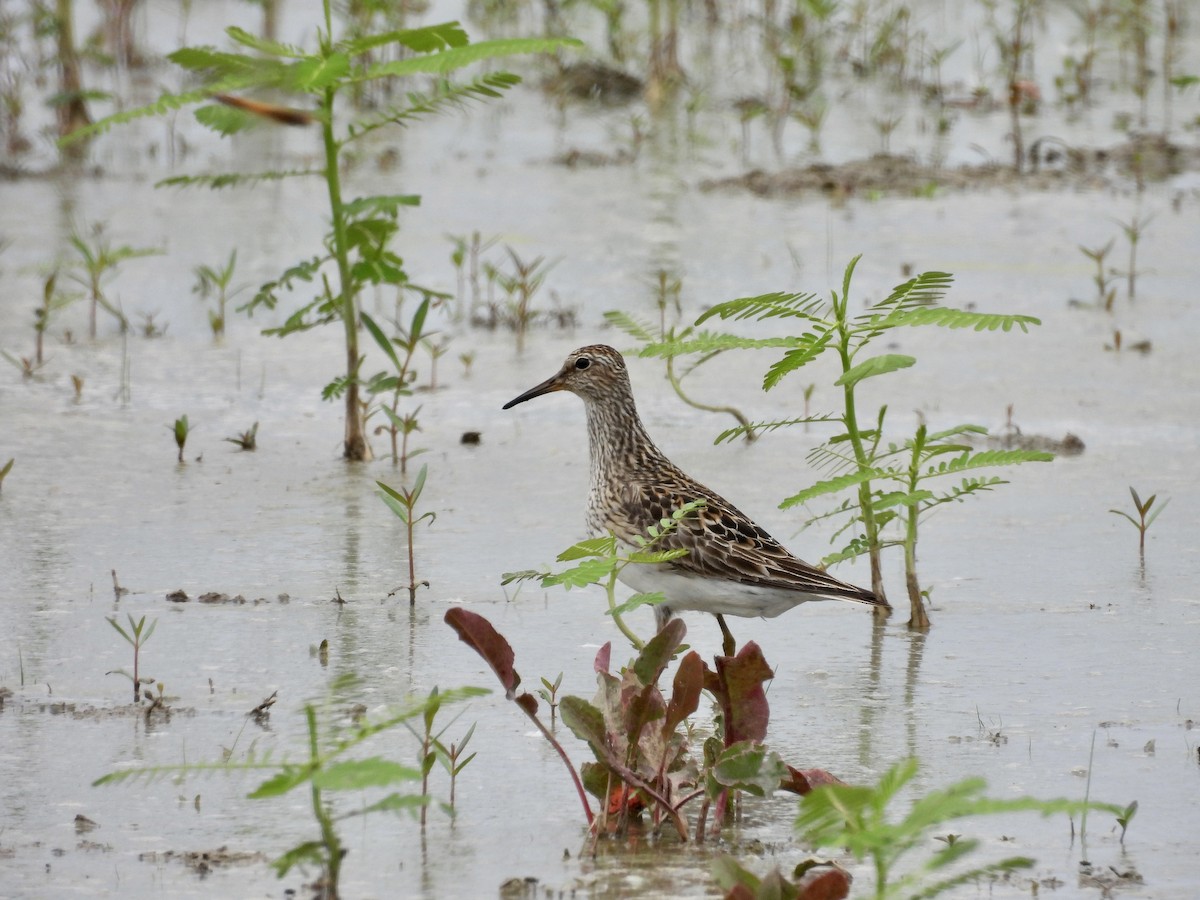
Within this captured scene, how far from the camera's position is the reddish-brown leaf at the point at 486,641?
4227mm

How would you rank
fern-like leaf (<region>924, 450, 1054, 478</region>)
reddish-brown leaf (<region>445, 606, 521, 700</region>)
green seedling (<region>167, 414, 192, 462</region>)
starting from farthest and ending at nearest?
green seedling (<region>167, 414, 192, 462</region>), fern-like leaf (<region>924, 450, 1054, 478</region>), reddish-brown leaf (<region>445, 606, 521, 700</region>)

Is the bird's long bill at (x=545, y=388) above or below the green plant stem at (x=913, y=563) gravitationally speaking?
above

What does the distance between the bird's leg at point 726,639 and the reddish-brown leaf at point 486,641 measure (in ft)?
4.02

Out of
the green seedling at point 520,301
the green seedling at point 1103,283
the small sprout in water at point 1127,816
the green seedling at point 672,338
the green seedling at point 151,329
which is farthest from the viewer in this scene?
the green seedling at point 1103,283

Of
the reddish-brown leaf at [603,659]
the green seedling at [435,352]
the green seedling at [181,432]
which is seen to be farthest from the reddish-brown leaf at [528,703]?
the green seedling at [435,352]

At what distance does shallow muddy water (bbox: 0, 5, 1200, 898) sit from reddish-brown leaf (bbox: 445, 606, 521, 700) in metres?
0.36

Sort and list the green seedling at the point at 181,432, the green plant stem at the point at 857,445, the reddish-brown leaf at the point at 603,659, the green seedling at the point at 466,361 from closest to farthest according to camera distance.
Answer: the reddish-brown leaf at the point at 603,659 < the green plant stem at the point at 857,445 < the green seedling at the point at 181,432 < the green seedling at the point at 466,361

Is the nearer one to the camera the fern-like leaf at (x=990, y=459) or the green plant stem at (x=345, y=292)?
the fern-like leaf at (x=990, y=459)

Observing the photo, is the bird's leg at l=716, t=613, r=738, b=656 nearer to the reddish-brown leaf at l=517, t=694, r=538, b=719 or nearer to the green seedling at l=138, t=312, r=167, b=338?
the reddish-brown leaf at l=517, t=694, r=538, b=719

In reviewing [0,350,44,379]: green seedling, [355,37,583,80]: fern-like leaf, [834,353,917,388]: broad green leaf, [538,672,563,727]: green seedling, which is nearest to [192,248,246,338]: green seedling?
[0,350,44,379]: green seedling

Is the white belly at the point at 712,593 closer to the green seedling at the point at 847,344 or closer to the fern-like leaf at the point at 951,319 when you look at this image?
the green seedling at the point at 847,344

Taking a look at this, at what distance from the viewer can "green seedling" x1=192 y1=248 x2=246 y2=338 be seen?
9.37 m

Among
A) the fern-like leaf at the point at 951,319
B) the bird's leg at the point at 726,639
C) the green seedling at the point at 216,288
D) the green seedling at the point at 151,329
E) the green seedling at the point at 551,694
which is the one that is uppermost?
the green seedling at the point at 216,288

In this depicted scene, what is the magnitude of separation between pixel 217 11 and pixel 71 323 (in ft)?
36.1
